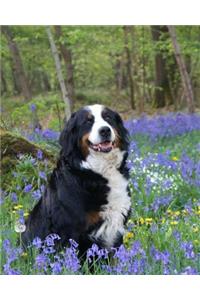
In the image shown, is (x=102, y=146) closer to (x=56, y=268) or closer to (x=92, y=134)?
(x=92, y=134)

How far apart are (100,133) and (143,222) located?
3.72 feet

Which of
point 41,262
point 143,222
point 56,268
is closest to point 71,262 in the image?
point 56,268

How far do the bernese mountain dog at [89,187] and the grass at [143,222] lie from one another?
13cm

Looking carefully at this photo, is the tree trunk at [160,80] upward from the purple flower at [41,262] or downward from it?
upward

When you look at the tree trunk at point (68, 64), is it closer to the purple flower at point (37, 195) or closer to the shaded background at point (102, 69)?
the shaded background at point (102, 69)

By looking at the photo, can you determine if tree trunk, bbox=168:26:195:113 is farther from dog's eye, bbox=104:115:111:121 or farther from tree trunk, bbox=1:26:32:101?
dog's eye, bbox=104:115:111:121

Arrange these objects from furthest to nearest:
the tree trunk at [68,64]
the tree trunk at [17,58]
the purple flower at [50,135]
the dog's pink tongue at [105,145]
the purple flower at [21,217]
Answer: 1. the tree trunk at [17,58]
2. the tree trunk at [68,64]
3. the purple flower at [50,135]
4. the purple flower at [21,217]
5. the dog's pink tongue at [105,145]

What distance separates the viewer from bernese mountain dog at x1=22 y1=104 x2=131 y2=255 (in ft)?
11.6

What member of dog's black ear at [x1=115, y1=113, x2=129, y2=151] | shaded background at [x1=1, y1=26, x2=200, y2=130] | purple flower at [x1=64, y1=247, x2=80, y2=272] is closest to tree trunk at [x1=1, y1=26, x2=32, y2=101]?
shaded background at [x1=1, y1=26, x2=200, y2=130]

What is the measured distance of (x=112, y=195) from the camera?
12.0 feet

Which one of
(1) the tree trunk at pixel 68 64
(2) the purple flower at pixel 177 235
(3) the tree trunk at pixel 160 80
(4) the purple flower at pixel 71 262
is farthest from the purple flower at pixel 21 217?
(3) the tree trunk at pixel 160 80

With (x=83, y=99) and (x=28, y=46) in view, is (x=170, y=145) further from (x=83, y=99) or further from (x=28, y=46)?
(x=28, y=46)

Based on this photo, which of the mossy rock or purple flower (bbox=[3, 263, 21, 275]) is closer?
purple flower (bbox=[3, 263, 21, 275])

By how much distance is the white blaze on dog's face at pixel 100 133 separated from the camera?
3461mm
